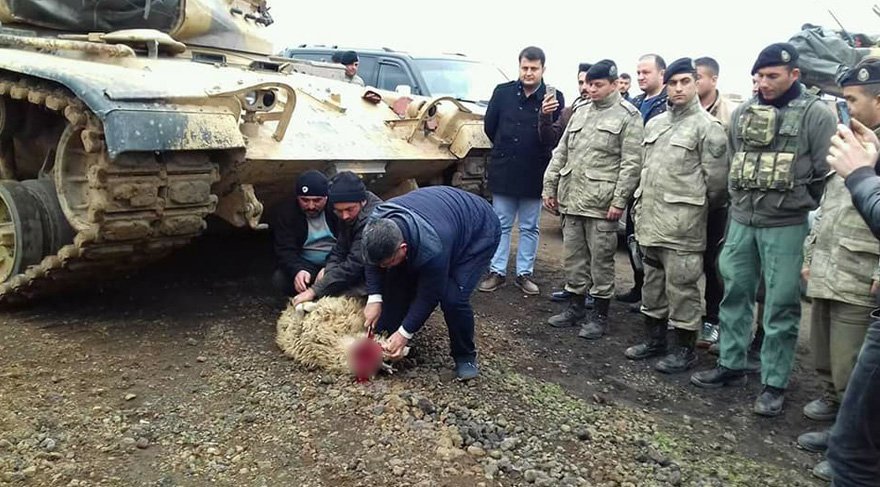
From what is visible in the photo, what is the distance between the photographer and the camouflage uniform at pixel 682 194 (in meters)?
4.55

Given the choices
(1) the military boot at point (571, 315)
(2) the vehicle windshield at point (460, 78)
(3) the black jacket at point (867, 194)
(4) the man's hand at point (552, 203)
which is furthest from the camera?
(2) the vehicle windshield at point (460, 78)

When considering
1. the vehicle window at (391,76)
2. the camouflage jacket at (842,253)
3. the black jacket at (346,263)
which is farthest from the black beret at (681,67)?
the vehicle window at (391,76)

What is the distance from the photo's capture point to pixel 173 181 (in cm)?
446

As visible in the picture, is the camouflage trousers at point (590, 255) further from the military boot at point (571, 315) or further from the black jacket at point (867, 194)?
the black jacket at point (867, 194)

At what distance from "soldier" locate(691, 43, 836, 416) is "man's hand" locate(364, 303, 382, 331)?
1930 mm

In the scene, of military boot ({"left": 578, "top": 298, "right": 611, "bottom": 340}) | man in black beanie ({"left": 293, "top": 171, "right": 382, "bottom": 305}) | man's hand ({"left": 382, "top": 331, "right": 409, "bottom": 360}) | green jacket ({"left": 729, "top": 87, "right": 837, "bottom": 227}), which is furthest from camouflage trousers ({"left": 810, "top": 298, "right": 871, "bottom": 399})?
man in black beanie ({"left": 293, "top": 171, "right": 382, "bottom": 305})

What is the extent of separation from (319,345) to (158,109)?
1.55 meters

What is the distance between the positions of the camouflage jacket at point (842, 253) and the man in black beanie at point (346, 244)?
234cm

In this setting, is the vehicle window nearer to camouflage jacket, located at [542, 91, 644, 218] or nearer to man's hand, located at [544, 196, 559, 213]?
man's hand, located at [544, 196, 559, 213]

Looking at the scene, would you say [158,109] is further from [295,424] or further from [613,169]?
[613,169]

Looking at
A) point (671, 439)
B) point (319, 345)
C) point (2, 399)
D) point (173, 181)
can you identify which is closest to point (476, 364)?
point (319, 345)

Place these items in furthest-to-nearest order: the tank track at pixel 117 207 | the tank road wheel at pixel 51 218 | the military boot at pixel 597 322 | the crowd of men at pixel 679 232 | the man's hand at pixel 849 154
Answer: the military boot at pixel 597 322 → the tank road wheel at pixel 51 218 → the tank track at pixel 117 207 → the crowd of men at pixel 679 232 → the man's hand at pixel 849 154

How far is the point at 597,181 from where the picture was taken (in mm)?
5215

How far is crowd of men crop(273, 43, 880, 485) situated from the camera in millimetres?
3697
